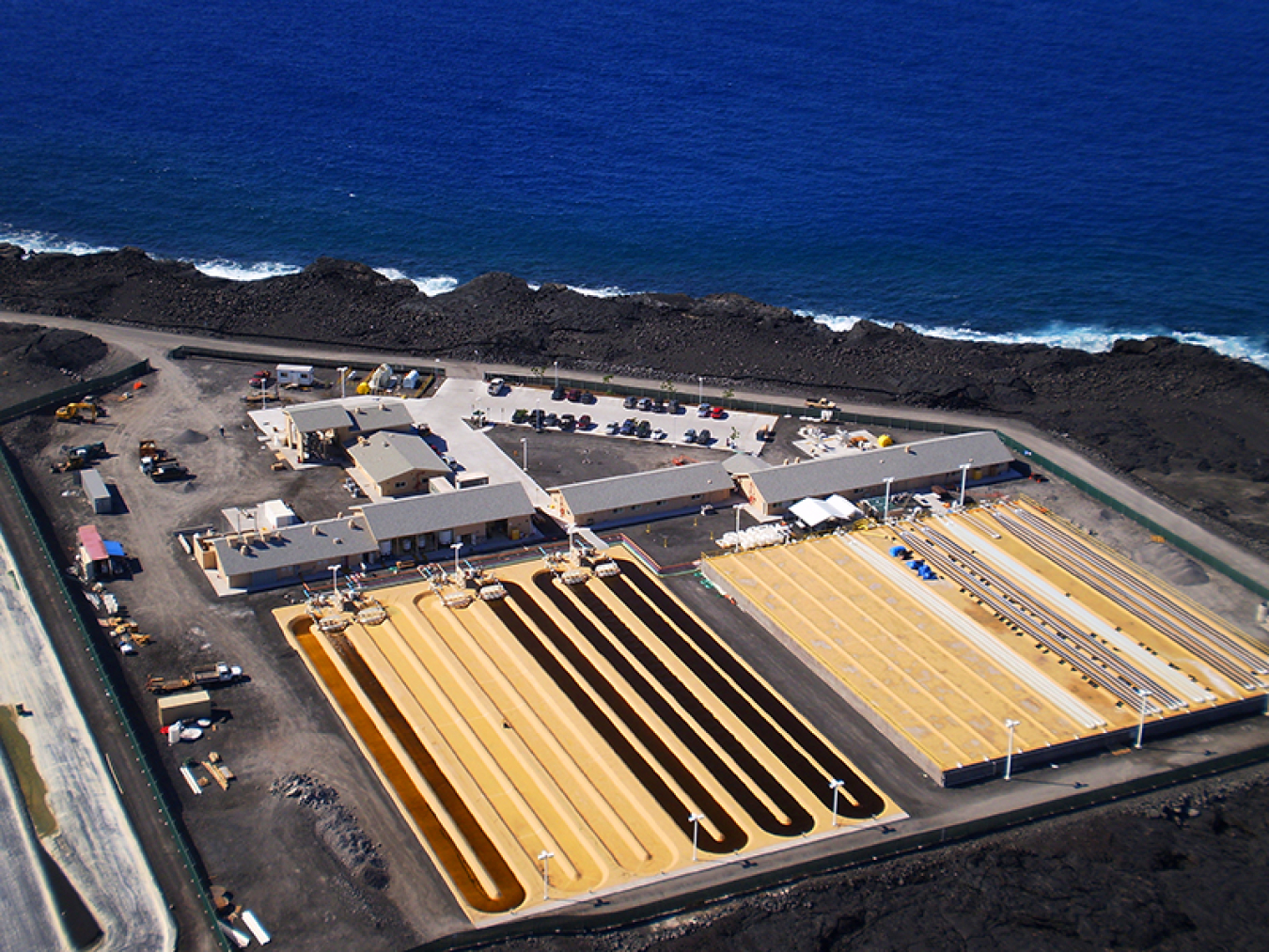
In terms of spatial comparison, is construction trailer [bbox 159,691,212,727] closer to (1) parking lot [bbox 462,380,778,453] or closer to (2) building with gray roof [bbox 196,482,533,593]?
(2) building with gray roof [bbox 196,482,533,593]

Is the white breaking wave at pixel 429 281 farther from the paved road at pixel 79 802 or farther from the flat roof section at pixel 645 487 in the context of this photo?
the paved road at pixel 79 802

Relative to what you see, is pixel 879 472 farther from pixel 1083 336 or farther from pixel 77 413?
pixel 77 413

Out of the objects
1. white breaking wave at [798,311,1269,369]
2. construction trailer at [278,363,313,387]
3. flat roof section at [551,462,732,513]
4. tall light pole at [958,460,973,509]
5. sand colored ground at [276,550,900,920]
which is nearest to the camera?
sand colored ground at [276,550,900,920]

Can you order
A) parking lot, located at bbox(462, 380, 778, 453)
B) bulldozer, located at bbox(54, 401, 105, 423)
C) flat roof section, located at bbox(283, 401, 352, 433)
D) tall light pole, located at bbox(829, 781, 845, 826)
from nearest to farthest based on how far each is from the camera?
tall light pole, located at bbox(829, 781, 845, 826), flat roof section, located at bbox(283, 401, 352, 433), bulldozer, located at bbox(54, 401, 105, 423), parking lot, located at bbox(462, 380, 778, 453)

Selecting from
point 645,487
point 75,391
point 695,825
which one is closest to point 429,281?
point 75,391

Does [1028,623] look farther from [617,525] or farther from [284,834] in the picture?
[284,834]

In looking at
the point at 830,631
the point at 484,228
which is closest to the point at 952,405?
the point at 830,631

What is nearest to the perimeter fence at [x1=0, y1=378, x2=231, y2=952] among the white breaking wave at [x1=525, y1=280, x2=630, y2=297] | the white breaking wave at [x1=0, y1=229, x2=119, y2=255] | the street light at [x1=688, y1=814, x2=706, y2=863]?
the street light at [x1=688, y1=814, x2=706, y2=863]
